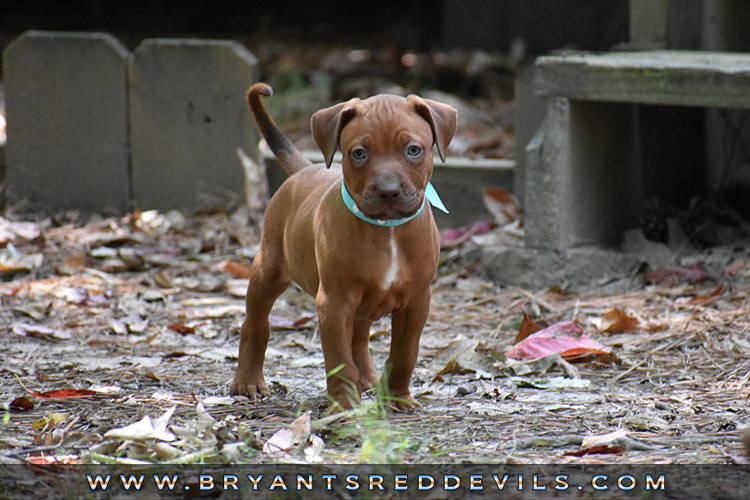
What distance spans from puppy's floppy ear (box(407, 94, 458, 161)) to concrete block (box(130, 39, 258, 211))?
3.53m

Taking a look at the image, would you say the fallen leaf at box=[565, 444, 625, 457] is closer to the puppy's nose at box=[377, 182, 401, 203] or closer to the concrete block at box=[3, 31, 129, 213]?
the puppy's nose at box=[377, 182, 401, 203]

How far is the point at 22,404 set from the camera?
3514 mm

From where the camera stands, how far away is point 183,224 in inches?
267

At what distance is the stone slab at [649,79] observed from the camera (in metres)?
4.85

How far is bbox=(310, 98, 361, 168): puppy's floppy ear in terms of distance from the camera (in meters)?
3.29

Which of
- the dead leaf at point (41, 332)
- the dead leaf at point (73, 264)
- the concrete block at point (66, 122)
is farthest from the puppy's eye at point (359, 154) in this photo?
the concrete block at point (66, 122)

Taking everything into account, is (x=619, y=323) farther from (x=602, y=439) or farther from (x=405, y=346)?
(x=602, y=439)

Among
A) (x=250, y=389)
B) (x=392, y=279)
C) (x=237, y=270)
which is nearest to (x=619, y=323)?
(x=392, y=279)

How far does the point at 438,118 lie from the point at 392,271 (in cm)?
52

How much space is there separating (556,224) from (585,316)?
69 centimetres

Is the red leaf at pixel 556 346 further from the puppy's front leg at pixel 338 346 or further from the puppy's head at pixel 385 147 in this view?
the puppy's head at pixel 385 147

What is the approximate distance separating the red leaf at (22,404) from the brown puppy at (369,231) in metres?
0.76

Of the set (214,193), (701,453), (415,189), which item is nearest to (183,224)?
(214,193)

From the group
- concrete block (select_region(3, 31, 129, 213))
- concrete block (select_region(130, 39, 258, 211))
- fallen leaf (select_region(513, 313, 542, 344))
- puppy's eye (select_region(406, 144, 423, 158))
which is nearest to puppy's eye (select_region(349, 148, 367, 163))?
puppy's eye (select_region(406, 144, 423, 158))
